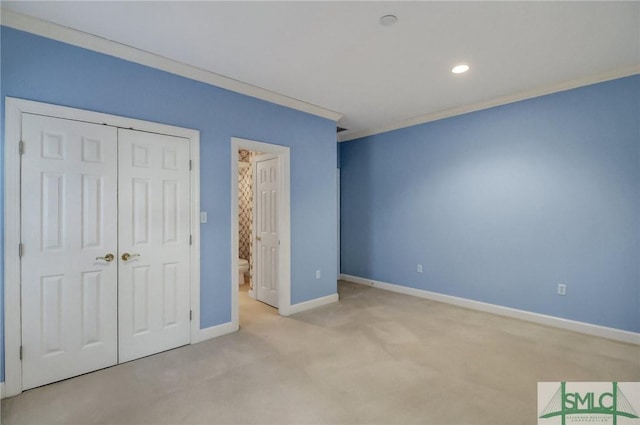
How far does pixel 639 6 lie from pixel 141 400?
450cm

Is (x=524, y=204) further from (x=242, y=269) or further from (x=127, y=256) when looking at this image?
(x=242, y=269)

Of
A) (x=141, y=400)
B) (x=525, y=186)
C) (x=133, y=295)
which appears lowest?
(x=141, y=400)

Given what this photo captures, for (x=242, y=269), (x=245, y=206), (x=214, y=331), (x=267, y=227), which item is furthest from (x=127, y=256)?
(x=245, y=206)

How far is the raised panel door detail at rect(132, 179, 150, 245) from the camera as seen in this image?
2770 mm

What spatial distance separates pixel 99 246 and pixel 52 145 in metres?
0.87

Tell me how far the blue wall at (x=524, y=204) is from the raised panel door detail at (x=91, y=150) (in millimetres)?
4044

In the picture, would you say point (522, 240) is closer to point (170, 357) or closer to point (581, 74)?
point (581, 74)

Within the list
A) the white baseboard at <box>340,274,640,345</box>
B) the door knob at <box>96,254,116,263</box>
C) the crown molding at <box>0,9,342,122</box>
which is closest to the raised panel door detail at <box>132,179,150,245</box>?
the door knob at <box>96,254,116,263</box>

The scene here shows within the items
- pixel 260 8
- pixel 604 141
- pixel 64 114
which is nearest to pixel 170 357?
pixel 64 114

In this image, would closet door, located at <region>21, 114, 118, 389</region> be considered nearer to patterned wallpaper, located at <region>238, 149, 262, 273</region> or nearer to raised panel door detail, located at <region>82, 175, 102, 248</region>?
raised panel door detail, located at <region>82, 175, 102, 248</region>

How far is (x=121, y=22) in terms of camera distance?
2.32 meters

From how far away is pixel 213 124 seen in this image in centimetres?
327

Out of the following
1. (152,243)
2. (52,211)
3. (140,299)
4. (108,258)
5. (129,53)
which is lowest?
(140,299)

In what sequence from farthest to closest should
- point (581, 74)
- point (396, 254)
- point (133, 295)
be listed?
point (396, 254), point (581, 74), point (133, 295)
